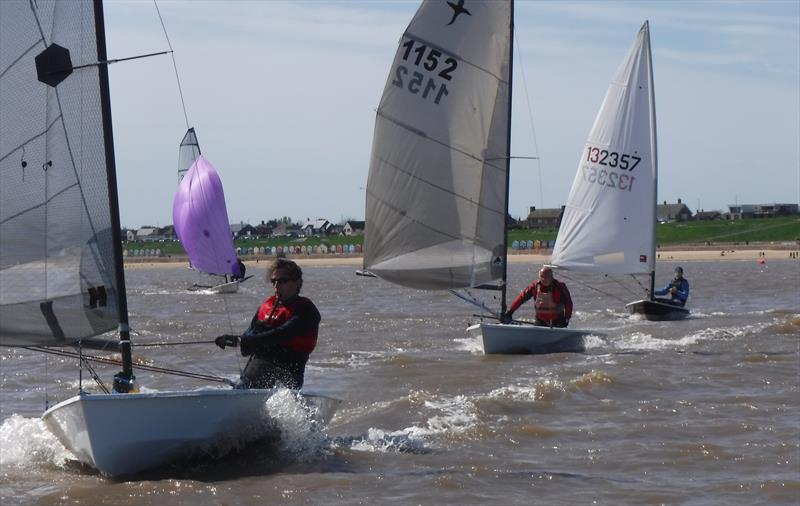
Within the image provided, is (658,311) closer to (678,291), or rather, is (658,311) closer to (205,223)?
(678,291)

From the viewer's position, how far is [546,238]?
87.2 metres

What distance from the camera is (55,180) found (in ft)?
28.5

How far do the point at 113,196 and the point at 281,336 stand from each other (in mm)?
1499

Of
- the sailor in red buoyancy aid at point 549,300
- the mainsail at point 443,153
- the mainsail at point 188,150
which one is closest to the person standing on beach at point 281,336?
the sailor in red buoyancy aid at point 549,300

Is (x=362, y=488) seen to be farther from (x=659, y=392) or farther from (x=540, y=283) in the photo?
(x=540, y=283)

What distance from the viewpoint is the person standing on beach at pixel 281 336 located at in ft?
29.7

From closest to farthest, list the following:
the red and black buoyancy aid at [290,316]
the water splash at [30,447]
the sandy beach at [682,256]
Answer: the red and black buoyancy aid at [290,316] < the water splash at [30,447] < the sandy beach at [682,256]

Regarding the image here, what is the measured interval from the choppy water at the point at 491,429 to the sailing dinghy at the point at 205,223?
41.7ft

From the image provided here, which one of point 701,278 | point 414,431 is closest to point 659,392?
point 414,431

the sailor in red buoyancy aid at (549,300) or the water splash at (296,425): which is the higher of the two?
the sailor in red buoyancy aid at (549,300)

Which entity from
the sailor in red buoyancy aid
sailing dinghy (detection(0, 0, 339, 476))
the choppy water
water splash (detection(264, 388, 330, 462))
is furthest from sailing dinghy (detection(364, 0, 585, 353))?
sailing dinghy (detection(0, 0, 339, 476))

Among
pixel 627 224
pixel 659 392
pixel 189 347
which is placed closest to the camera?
pixel 659 392

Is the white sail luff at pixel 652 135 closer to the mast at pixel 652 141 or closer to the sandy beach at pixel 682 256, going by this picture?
the mast at pixel 652 141

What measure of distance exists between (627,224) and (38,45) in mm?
15702
